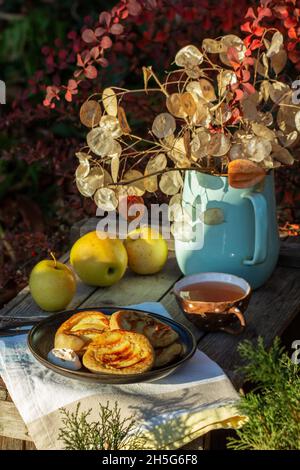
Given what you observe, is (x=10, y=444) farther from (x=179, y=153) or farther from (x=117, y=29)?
(x=117, y=29)

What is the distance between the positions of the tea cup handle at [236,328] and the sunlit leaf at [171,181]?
33 centimetres

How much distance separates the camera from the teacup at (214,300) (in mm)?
1915

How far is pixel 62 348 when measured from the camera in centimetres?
177

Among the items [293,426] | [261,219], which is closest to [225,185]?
[261,219]

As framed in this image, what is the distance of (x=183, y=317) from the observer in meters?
2.05

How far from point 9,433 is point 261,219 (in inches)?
29.4

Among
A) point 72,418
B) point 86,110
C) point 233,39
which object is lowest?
point 72,418

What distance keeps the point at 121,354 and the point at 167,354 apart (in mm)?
104

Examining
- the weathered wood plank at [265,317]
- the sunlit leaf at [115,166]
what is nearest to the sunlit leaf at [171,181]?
the sunlit leaf at [115,166]

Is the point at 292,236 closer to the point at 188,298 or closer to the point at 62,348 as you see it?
the point at 188,298

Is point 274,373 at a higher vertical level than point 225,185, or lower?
lower

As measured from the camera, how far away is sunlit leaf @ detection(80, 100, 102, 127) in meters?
2.05

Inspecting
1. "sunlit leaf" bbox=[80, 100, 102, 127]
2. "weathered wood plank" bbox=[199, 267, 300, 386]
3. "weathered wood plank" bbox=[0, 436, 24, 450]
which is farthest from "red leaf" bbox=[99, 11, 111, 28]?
"weathered wood plank" bbox=[0, 436, 24, 450]

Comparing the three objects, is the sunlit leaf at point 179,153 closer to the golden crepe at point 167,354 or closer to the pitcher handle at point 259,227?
the pitcher handle at point 259,227
